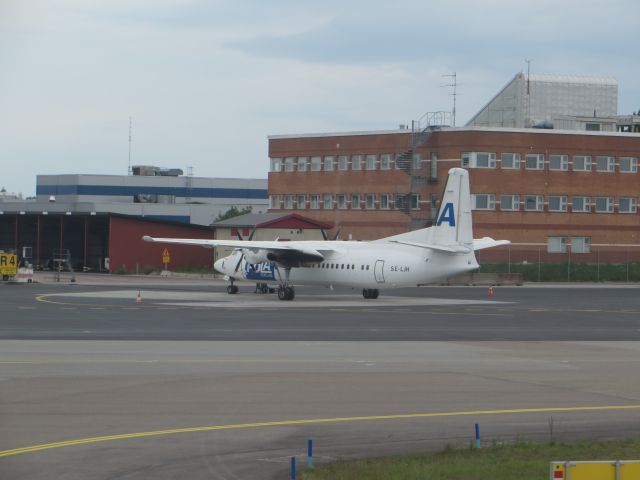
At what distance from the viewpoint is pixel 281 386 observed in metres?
23.4

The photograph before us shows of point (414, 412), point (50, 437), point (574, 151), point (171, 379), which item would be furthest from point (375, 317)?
point (574, 151)

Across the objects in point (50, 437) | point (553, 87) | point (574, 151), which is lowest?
point (50, 437)

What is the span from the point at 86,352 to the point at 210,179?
120208 mm

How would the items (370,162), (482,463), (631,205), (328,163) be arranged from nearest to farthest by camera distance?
(482,463) → (631,205) → (370,162) → (328,163)

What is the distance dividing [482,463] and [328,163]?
84415 mm

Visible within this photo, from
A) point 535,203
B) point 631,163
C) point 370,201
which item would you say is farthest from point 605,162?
point 370,201

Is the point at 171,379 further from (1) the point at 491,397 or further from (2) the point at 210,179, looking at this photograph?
(2) the point at 210,179

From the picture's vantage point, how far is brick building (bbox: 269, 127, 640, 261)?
90375 mm

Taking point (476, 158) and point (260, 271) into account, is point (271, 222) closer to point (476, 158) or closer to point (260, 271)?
point (476, 158)

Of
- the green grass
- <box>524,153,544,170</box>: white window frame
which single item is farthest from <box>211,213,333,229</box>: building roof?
the green grass

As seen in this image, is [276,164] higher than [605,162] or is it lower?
higher

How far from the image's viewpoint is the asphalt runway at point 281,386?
54.8 ft

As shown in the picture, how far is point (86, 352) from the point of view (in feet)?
97.2

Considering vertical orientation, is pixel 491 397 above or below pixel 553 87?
below
